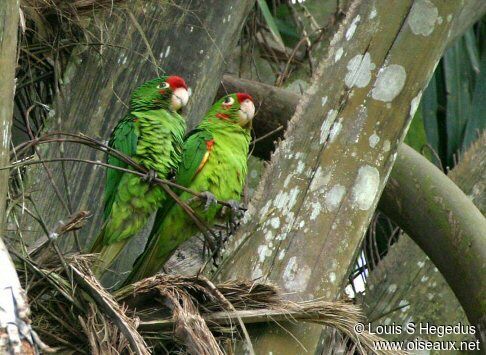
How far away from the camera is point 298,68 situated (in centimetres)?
524

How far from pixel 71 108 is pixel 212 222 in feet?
2.49

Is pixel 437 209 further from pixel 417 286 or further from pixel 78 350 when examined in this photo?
pixel 78 350

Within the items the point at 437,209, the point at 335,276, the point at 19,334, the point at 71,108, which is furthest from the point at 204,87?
the point at 19,334

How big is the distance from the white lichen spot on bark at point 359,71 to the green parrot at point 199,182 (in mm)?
829

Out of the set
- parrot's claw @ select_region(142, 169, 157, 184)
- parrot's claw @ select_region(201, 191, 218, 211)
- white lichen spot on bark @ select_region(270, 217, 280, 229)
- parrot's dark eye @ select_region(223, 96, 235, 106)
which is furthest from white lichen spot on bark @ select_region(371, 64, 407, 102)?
parrot's dark eye @ select_region(223, 96, 235, 106)

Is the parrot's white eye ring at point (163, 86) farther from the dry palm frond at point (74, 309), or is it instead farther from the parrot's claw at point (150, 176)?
the dry palm frond at point (74, 309)

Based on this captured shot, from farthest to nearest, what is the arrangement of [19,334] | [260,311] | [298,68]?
[298,68] < [260,311] < [19,334]

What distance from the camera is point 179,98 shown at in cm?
366

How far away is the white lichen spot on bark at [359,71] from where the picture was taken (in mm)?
2926

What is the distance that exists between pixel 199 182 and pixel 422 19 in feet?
3.90

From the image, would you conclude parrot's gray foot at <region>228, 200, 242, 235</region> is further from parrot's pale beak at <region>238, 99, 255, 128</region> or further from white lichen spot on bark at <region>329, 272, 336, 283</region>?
white lichen spot on bark at <region>329, 272, 336, 283</region>

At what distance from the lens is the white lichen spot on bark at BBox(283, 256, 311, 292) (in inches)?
109

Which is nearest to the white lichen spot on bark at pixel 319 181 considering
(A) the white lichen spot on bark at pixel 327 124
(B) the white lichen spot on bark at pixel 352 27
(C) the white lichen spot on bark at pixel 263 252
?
(A) the white lichen spot on bark at pixel 327 124

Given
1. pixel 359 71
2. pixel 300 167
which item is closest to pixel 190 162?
pixel 300 167
